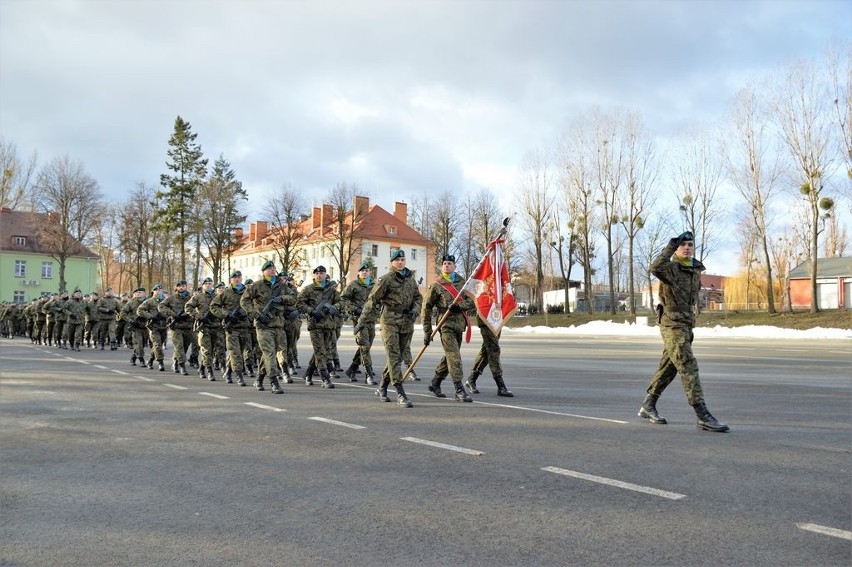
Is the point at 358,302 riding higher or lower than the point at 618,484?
higher

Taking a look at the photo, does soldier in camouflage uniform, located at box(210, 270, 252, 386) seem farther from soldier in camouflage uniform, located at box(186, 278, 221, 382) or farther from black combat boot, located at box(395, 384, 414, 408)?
black combat boot, located at box(395, 384, 414, 408)

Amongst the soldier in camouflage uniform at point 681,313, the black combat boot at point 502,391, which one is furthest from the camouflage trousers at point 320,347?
the soldier in camouflage uniform at point 681,313

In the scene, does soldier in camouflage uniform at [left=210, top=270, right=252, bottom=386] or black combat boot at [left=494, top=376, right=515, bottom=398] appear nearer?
black combat boot at [left=494, top=376, right=515, bottom=398]

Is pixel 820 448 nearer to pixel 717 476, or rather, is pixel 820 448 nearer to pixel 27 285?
pixel 717 476

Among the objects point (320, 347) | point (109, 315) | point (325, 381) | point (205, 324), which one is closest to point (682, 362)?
point (325, 381)

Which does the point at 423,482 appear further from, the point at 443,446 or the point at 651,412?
the point at 651,412

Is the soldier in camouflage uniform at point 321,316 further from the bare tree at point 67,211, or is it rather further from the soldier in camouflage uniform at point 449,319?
the bare tree at point 67,211

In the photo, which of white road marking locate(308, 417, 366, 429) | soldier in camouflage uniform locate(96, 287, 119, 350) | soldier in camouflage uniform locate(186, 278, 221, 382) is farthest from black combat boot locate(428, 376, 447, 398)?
soldier in camouflage uniform locate(96, 287, 119, 350)

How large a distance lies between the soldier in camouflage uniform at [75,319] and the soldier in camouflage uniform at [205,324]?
487 inches

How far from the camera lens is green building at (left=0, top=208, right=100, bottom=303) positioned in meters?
73.9

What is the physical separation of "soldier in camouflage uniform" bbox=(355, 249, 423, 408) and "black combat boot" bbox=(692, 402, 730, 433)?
12.7 feet

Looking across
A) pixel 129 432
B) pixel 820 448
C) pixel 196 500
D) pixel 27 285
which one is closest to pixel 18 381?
pixel 129 432

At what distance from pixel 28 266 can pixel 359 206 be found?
3803 centimetres

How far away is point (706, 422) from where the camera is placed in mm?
7574
